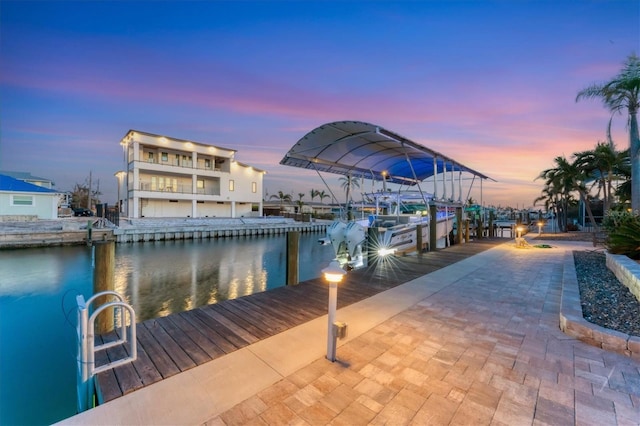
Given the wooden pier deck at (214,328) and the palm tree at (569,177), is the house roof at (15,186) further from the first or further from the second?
the palm tree at (569,177)

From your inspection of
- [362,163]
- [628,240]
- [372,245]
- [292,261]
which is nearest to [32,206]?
[362,163]

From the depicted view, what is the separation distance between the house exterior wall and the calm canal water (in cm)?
990

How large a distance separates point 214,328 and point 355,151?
7.95 metres

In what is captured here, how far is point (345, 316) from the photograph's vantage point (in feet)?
14.2

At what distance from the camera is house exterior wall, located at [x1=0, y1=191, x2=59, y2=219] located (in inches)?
891

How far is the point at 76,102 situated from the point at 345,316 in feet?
92.2

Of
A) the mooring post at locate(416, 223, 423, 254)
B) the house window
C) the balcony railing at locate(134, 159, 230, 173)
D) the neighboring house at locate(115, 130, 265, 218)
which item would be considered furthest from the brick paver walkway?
the house window

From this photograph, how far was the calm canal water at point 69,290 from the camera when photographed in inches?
163

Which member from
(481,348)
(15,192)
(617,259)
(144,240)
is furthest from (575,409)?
(15,192)

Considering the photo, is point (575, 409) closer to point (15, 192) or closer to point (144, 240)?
point (144, 240)

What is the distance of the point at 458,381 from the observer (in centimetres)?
259

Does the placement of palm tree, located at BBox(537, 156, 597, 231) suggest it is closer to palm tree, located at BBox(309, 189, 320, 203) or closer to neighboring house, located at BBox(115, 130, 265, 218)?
neighboring house, located at BBox(115, 130, 265, 218)

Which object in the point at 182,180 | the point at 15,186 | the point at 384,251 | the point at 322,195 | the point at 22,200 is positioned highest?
the point at 322,195

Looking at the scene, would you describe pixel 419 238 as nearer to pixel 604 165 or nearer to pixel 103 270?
pixel 103 270
